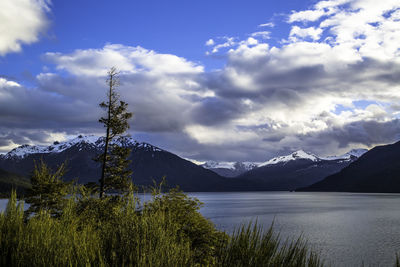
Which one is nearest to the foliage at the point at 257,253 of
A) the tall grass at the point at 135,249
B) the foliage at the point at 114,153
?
the tall grass at the point at 135,249

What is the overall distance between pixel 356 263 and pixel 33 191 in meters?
37.2

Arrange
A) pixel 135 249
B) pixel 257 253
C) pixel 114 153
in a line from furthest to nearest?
pixel 114 153, pixel 257 253, pixel 135 249

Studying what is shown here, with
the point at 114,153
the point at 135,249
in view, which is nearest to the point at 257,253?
the point at 135,249

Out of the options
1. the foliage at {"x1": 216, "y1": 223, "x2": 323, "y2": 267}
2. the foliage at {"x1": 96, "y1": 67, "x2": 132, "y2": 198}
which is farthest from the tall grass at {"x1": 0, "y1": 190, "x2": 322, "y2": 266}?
the foliage at {"x1": 96, "y1": 67, "x2": 132, "y2": 198}

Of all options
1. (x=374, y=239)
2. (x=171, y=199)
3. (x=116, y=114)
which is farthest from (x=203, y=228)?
(x=374, y=239)

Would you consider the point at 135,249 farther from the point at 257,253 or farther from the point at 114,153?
the point at 114,153

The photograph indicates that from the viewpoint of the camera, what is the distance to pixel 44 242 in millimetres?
5656

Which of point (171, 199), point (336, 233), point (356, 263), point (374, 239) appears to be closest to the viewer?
point (171, 199)

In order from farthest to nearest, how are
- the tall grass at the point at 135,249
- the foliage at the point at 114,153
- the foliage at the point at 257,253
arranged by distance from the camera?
the foliage at the point at 114,153
the foliage at the point at 257,253
the tall grass at the point at 135,249

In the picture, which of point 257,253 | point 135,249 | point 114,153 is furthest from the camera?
point 114,153

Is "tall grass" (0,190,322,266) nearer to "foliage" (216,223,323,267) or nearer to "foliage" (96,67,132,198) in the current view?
"foliage" (216,223,323,267)

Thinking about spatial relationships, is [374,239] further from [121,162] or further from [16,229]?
[16,229]

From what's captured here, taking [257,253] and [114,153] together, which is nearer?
[257,253]

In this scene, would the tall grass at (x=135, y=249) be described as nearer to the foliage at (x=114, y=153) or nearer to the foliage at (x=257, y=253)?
the foliage at (x=257, y=253)
